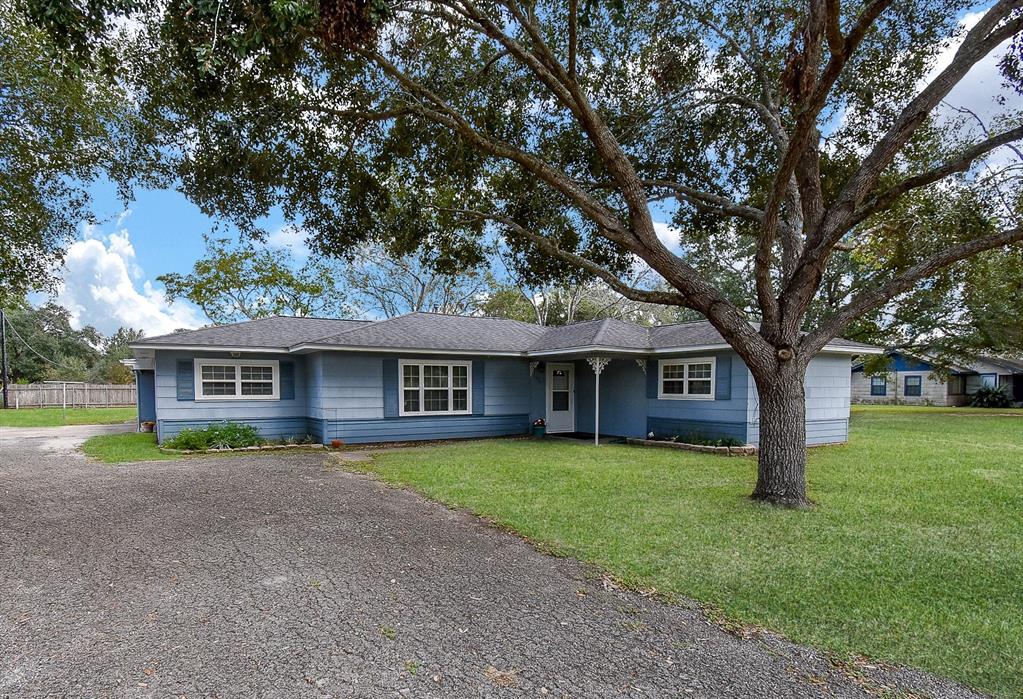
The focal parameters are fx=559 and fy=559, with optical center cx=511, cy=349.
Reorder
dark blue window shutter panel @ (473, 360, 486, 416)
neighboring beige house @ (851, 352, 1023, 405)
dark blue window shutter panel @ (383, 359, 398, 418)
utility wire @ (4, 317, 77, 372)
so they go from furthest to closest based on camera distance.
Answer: utility wire @ (4, 317, 77, 372) → neighboring beige house @ (851, 352, 1023, 405) → dark blue window shutter panel @ (473, 360, 486, 416) → dark blue window shutter panel @ (383, 359, 398, 418)

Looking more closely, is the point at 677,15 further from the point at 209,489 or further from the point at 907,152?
the point at 209,489

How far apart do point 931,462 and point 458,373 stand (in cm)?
974

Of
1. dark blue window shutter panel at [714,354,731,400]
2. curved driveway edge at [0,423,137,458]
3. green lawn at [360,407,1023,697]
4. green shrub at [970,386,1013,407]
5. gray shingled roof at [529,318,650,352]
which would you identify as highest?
gray shingled roof at [529,318,650,352]

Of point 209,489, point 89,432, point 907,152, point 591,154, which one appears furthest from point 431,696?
point 89,432

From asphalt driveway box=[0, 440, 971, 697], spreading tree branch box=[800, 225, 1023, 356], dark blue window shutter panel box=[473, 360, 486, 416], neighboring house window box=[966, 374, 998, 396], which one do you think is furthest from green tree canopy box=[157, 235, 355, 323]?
neighboring house window box=[966, 374, 998, 396]

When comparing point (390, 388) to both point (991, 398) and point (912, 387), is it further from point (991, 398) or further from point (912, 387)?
point (912, 387)

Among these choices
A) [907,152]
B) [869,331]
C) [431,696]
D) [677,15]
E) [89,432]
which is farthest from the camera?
[869,331]

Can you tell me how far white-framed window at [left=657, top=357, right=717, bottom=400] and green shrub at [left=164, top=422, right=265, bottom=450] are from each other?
30.3ft

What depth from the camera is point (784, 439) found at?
6633mm

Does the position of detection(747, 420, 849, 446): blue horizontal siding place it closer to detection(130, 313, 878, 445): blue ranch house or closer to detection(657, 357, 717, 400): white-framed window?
detection(130, 313, 878, 445): blue ranch house

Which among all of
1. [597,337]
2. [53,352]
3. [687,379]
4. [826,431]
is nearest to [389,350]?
[597,337]

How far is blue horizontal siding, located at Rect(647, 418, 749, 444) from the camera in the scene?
11555mm

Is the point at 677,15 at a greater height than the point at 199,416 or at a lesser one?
greater

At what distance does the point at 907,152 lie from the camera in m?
8.80
